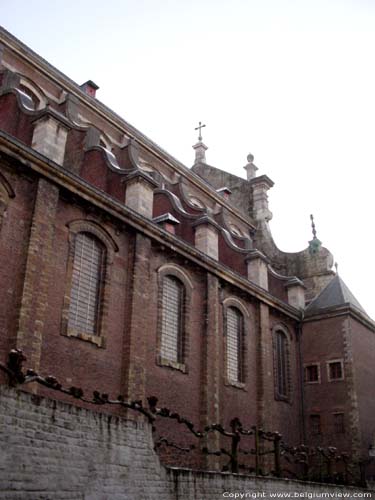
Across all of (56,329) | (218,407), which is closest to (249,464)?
(218,407)

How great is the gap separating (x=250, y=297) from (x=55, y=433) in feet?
42.7

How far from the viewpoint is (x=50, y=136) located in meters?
14.1

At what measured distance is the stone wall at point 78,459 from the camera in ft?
24.3

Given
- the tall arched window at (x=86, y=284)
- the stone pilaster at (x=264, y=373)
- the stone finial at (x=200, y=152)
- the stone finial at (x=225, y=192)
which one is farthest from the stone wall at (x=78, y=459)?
the stone finial at (x=200, y=152)

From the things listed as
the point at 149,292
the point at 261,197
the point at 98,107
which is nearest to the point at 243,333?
the point at 149,292

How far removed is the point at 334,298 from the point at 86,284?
1279 cm

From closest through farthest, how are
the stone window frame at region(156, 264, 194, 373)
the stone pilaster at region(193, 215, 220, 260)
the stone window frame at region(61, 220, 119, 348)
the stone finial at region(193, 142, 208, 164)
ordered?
1. the stone window frame at region(61, 220, 119, 348)
2. the stone window frame at region(156, 264, 194, 373)
3. the stone pilaster at region(193, 215, 220, 260)
4. the stone finial at region(193, 142, 208, 164)

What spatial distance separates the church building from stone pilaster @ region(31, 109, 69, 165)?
3cm

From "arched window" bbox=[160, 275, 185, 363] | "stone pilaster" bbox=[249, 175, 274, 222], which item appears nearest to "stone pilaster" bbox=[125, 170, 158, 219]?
"arched window" bbox=[160, 275, 185, 363]

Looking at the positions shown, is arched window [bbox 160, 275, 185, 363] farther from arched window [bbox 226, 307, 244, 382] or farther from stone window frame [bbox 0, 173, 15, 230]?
stone window frame [bbox 0, 173, 15, 230]

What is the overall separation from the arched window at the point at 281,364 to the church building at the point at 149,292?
0.20 ft

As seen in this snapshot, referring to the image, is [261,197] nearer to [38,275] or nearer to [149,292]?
[149,292]

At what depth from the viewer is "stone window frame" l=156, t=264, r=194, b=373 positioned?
1577 cm

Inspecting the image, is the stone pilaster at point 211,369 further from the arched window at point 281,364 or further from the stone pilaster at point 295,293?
the stone pilaster at point 295,293
